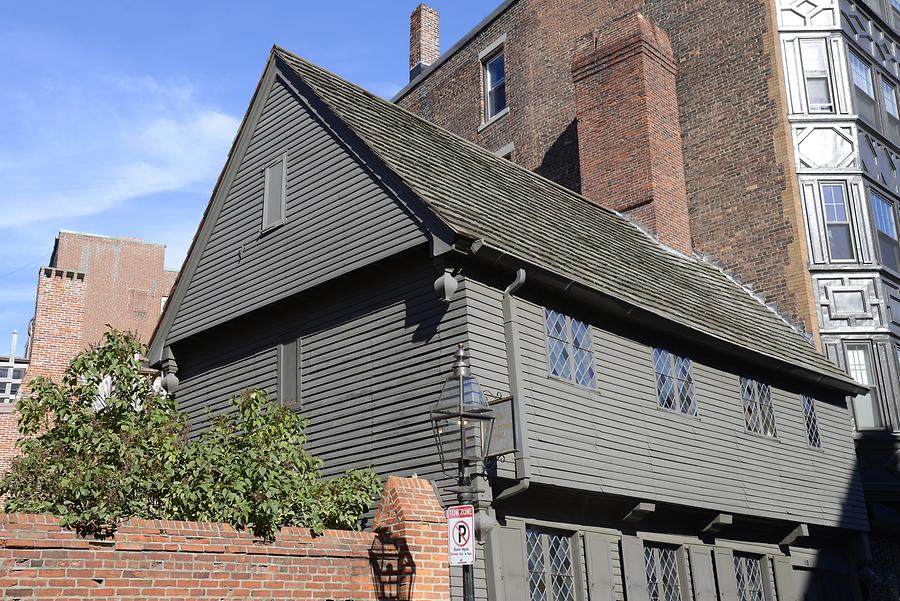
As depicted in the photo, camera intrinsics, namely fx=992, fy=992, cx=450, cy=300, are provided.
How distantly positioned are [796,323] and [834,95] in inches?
220

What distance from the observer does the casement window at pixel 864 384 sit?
20.4 metres

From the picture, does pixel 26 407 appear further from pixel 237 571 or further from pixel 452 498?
pixel 452 498

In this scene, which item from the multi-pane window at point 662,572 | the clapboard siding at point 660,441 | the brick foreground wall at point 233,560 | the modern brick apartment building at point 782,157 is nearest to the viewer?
the brick foreground wall at point 233,560

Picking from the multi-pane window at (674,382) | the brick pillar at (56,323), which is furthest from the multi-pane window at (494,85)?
the brick pillar at (56,323)

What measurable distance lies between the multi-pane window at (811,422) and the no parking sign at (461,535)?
35.8ft

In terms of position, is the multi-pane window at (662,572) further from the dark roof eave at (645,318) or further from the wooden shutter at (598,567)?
the dark roof eave at (645,318)

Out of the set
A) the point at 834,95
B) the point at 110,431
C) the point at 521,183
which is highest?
the point at 834,95

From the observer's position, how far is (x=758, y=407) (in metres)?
17.5

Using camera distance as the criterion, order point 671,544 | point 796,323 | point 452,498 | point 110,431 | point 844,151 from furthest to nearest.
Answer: point 844,151
point 796,323
point 671,544
point 452,498
point 110,431

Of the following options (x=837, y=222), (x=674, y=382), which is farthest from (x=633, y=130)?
(x=674, y=382)

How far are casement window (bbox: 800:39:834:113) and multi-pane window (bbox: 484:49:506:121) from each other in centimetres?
929

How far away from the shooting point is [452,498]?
39.1ft

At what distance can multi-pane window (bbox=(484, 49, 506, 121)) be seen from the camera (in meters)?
29.4

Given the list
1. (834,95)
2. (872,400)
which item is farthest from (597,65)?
(872,400)
